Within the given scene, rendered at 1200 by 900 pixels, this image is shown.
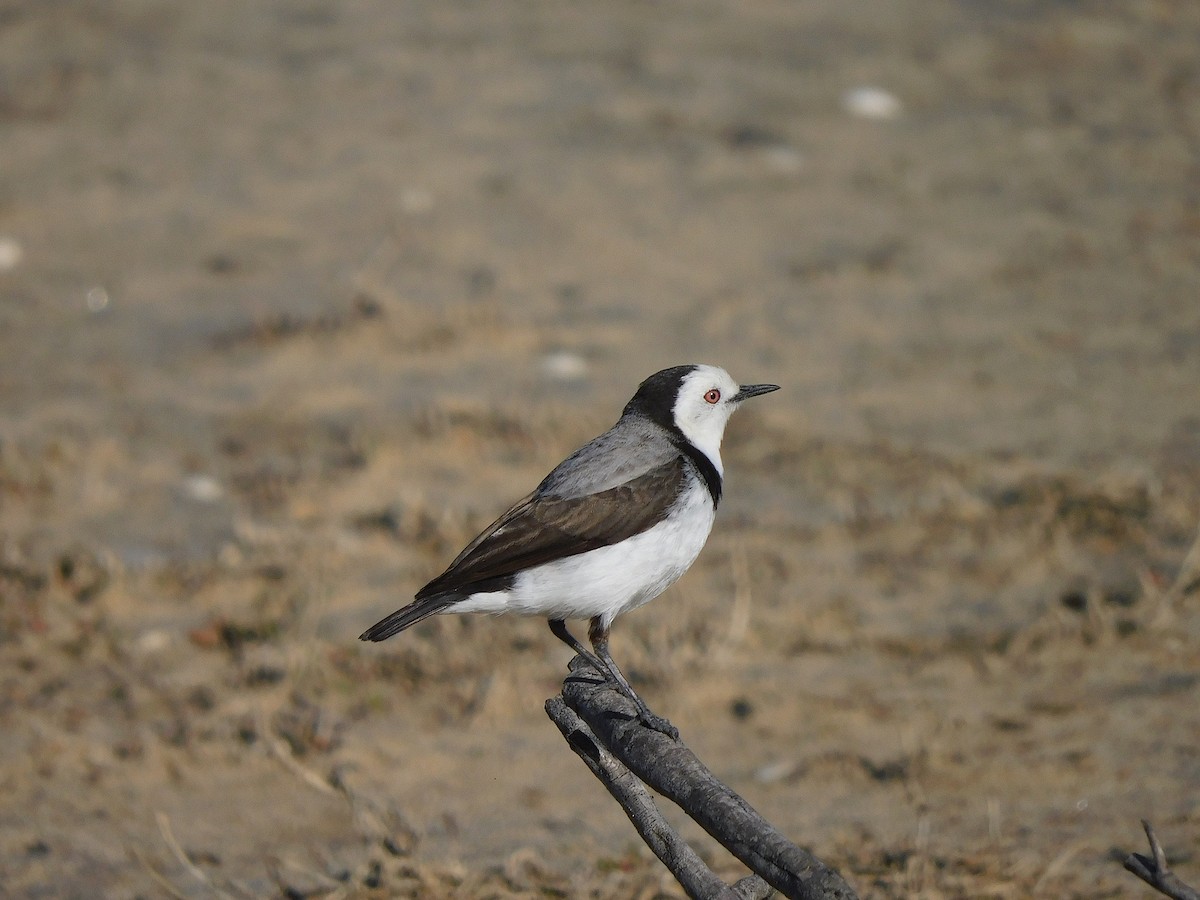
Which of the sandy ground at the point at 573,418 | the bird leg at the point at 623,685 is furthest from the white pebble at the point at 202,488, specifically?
the bird leg at the point at 623,685

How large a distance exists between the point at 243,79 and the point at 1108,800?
8675 mm

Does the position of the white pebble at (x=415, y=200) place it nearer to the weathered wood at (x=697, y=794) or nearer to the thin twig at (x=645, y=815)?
the weathered wood at (x=697, y=794)

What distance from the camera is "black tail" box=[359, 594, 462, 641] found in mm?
4414

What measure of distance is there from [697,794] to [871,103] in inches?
352

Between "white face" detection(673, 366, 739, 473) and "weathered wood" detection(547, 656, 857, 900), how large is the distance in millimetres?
961

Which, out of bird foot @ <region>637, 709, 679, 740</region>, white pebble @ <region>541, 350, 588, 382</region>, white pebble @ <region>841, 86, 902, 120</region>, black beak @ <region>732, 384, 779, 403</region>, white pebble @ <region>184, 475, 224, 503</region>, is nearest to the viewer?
bird foot @ <region>637, 709, 679, 740</region>

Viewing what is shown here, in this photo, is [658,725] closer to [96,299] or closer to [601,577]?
[601,577]

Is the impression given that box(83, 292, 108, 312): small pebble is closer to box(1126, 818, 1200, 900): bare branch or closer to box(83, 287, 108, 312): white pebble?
box(83, 287, 108, 312): white pebble

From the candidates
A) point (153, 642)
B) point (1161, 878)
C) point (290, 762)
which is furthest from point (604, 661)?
point (153, 642)

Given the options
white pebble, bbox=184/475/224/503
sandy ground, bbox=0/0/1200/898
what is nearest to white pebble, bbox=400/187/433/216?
sandy ground, bbox=0/0/1200/898

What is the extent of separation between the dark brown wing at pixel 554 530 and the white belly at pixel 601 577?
→ 3cm

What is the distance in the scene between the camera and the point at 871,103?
11820 mm

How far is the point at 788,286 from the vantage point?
32.4 ft

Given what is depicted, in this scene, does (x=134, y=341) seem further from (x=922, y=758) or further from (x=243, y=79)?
(x=922, y=758)
